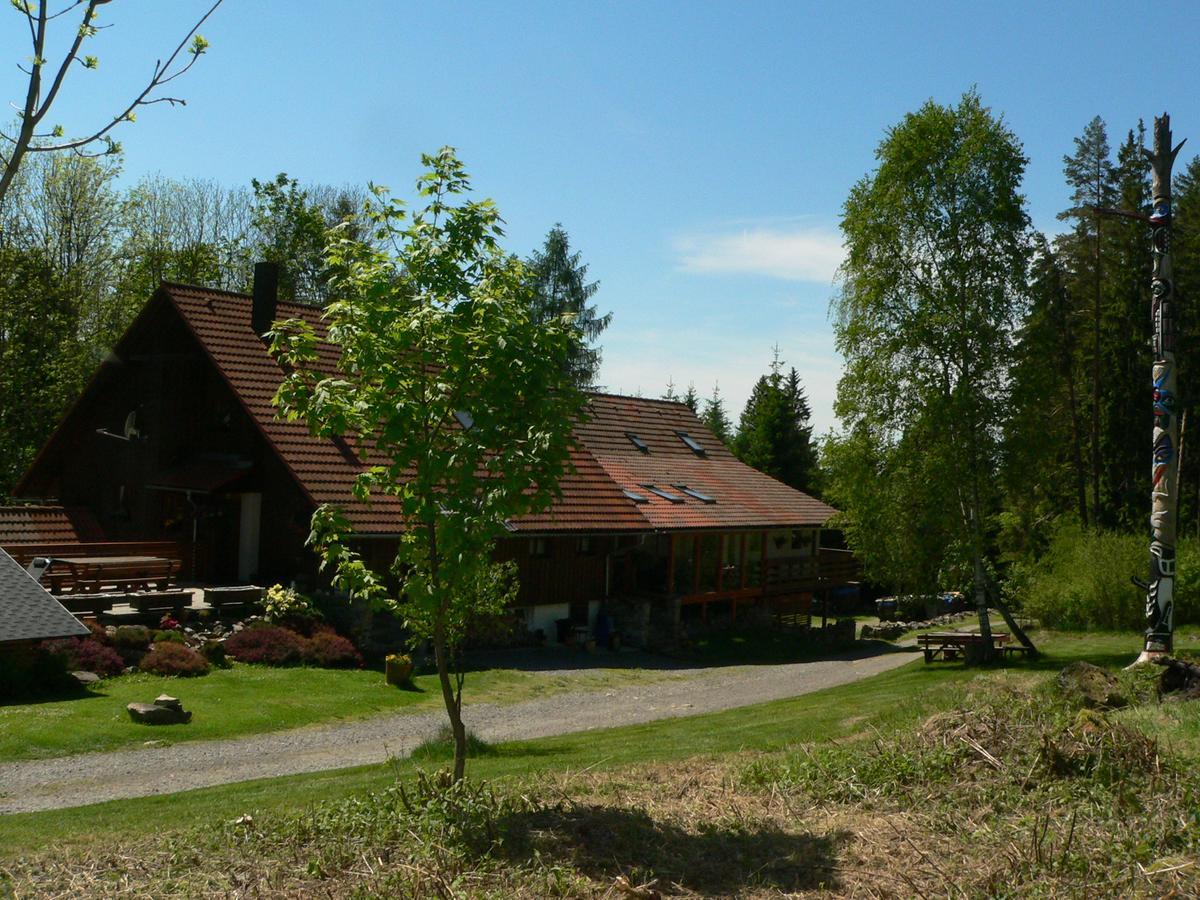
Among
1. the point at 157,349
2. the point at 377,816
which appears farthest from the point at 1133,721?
the point at 157,349

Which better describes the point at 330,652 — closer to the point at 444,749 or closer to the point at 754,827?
the point at 444,749

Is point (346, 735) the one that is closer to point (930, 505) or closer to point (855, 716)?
point (855, 716)

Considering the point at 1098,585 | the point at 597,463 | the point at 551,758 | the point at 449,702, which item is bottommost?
the point at 551,758

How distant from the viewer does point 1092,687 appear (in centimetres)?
1205

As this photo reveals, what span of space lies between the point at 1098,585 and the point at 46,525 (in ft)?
87.4

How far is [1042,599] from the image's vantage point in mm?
28844

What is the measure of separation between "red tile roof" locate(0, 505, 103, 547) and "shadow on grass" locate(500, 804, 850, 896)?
78.1ft

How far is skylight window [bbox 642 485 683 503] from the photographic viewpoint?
3460cm

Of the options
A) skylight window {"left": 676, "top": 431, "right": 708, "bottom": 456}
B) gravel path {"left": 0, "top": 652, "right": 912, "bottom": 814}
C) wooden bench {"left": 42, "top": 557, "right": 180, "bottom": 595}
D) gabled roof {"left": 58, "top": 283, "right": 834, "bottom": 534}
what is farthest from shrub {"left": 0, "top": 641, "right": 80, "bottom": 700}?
skylight window {"left": 676, "top": 431, "right": 708, "bottom": 456}

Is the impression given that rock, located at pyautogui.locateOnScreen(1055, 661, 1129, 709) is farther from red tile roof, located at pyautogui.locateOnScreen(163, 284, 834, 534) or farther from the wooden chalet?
the wooden chalet

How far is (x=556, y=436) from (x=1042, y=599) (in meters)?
23.6

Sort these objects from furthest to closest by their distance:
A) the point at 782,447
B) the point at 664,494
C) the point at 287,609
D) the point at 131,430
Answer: the point at 782,447 < the point at 664,494 < the point at 131,430 < the point at 287,609

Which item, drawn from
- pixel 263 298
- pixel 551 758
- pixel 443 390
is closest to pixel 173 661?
pixel 551 758

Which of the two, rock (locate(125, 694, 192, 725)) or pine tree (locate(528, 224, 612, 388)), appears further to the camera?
pine tree (locate(528, 224, 612, 388))
